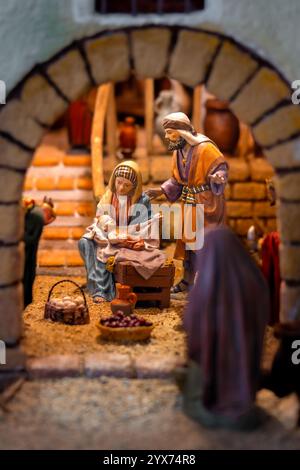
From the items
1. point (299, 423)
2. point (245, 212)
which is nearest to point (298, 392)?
point (299, 423)

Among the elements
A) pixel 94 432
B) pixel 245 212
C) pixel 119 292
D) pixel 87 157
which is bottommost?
pixel 94 432

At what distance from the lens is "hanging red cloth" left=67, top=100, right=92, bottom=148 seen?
10.9 m

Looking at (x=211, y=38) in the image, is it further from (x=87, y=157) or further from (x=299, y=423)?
(x=87, y=157)

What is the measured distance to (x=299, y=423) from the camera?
5.23m

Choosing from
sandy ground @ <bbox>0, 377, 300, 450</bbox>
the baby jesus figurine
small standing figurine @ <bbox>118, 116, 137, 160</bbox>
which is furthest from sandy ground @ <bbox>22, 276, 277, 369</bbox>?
small standing figurine @ <bbox>118, 116, 137, 160</bbox>

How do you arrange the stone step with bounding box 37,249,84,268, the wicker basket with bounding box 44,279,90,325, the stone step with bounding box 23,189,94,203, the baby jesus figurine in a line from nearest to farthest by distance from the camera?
the wicker basket with bounding box 44,279,90,325 < the baby jesus figurine < the stone step with bounding box 37,249,84,268 < the stone step with bounding box 23,189,94,203

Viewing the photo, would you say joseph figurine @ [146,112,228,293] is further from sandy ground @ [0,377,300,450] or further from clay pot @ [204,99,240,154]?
clay pot @ [204,99,240,154]

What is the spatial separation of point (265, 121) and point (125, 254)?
2644mm

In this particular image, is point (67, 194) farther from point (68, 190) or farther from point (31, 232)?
point (31, 232)

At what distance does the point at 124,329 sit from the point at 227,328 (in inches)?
66.1

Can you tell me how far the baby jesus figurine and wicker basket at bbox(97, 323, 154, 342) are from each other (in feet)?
4.16

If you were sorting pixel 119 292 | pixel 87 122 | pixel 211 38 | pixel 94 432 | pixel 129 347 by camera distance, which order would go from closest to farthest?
pixel 94 432, pixel 211 38, pixel 129 347, pixel 119 292, pixel 87 122

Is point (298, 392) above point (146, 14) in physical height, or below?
below

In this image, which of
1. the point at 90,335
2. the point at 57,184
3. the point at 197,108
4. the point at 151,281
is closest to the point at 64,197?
the point at 57,184
